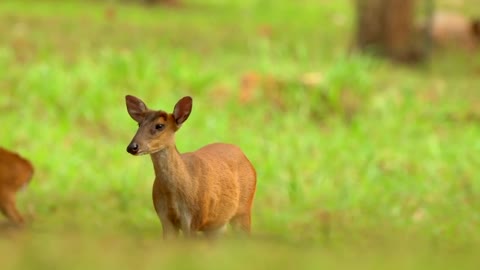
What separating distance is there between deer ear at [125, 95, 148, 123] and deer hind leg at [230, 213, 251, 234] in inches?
9.7

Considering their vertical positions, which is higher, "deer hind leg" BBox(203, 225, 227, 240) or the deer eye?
the deer eye

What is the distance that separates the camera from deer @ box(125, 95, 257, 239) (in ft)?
5.17

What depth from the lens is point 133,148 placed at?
1504 millimetres

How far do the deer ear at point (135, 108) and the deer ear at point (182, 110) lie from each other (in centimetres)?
6

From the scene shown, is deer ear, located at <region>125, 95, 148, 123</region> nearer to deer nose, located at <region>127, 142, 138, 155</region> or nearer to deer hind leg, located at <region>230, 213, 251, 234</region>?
deer nose, located at <region>127, 142, 138, 155</region>

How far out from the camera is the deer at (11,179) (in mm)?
5742

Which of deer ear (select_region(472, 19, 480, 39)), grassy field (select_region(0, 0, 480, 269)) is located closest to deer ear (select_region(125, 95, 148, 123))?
grassy field (select_region(0, 0, 480, 269))

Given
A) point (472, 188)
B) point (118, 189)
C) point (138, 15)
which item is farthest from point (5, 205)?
point (138, 15)

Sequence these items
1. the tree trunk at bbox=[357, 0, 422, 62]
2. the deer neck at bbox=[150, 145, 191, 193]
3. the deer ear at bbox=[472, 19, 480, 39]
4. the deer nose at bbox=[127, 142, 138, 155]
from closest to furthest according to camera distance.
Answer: the deer nose at bbox=[127, 142, 138, 155]
the deer neck at bbox=[150, 145, 191, 193]
the tree trunk at bbox=[357, 0, 422, 62]
the deer ear at bbox=[472, 19, 480, 39]

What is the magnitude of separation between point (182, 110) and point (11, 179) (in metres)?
4.37

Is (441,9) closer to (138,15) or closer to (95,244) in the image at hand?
(138,15)

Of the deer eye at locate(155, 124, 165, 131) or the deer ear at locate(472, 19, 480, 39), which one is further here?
the deer ear at locate(472, 19, 480, 39)

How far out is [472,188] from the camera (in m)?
8.25

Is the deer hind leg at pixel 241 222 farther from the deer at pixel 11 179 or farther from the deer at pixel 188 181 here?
the deer at pixel 11 179
